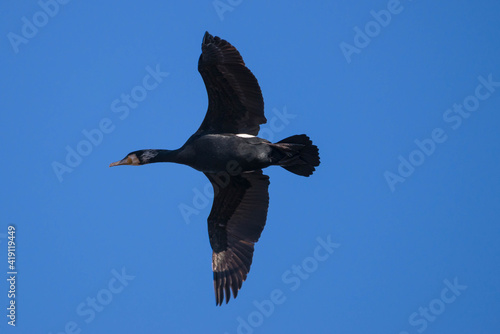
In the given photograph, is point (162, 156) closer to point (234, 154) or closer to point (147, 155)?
point (147, 155)

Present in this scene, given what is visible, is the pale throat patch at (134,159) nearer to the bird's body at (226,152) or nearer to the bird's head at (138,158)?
the bird's head at (138,158)

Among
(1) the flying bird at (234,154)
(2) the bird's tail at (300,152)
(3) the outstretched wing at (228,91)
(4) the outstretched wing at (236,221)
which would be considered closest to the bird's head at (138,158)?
(1) the flying bird at (234,154)

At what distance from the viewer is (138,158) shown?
36.3 feet

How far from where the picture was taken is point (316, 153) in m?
10.6

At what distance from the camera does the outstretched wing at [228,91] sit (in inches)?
400

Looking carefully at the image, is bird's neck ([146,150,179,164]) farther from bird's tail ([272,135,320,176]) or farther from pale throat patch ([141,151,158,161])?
bird's tail ([272,135,320,176])

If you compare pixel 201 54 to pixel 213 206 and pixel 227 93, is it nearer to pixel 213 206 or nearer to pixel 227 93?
pixel 227 93

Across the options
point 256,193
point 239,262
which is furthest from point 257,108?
point 239,262

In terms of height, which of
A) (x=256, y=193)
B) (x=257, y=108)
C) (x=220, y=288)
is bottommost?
(x=220, y=288)

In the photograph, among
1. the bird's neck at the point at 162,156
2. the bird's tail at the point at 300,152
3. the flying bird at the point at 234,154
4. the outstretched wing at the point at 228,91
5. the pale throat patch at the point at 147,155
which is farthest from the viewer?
the pale throat patch at the point at 147,155

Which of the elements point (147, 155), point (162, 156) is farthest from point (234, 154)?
point (147, 155)

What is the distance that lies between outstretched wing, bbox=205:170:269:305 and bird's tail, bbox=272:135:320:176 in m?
0.65

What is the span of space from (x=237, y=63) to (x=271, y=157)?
1351 millimetres

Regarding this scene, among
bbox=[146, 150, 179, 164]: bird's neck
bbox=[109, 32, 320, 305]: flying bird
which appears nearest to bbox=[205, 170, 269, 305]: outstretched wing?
bbox=[109, 32, 320, 305]: flying bird
